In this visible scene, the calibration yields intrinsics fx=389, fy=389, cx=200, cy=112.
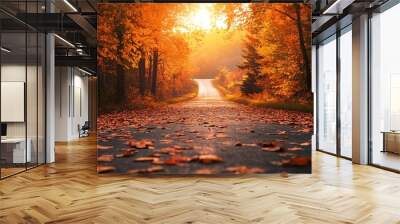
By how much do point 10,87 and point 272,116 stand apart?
4.53 meters

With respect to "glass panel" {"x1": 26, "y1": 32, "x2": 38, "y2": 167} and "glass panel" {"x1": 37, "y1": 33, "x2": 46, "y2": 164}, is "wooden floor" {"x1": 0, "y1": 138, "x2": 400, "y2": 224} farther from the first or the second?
"glass panel" {"x1": 37, "y1": 33, "x2": 46, "y2": 164}

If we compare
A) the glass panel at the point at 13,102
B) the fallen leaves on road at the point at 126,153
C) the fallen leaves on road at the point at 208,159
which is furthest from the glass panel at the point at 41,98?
the fallen leaves on road at the point at 208,159

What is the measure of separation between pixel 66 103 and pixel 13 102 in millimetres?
8515

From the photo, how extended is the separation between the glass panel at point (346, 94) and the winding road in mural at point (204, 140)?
2622 mm

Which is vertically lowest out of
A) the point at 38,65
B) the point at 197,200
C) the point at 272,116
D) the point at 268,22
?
the point at 197,200

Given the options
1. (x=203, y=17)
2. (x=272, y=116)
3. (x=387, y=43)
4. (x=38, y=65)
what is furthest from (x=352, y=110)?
(x=38, y=65)

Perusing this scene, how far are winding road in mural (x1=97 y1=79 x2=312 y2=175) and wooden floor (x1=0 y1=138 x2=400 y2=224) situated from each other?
238 mm

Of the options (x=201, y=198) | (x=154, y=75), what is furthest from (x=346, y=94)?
(x=201, y=198)

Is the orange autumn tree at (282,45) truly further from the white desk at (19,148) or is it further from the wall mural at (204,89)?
the white desk at (19,148)

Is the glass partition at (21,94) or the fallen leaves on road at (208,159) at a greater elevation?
the glass partition at (21,94)

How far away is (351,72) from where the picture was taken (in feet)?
28.4

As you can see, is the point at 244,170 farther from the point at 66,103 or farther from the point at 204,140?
the point at 66,103

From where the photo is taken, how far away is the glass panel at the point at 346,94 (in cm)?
884

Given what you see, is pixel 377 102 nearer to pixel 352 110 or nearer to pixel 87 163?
pixel 352 110
